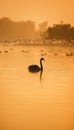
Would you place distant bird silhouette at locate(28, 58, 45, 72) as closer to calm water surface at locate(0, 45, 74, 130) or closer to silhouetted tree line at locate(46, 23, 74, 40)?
calm water surface at locate(0, 45, 74, 130)

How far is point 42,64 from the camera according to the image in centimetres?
423

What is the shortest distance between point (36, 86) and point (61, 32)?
579 millimetres

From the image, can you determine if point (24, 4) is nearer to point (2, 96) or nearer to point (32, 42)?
point (32, 42)

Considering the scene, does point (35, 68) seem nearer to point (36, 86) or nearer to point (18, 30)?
point (36, 86)

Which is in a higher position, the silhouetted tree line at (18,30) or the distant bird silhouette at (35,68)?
the silhouetted tree line at (18,30)

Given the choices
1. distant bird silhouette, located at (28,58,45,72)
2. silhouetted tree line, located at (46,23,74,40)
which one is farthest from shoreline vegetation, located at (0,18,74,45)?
distant bird silhouette, located at (28,58,45,72)

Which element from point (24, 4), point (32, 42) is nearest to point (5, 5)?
point (24, 4)

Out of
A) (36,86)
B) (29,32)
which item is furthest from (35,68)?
(29,32)

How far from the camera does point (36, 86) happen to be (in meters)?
4.23

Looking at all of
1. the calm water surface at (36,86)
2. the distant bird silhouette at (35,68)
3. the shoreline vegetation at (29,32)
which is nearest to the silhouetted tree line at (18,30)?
the shoreline vegetation at (29,32)

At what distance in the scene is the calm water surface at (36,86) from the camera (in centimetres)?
417

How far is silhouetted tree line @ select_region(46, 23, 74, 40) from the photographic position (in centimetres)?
427

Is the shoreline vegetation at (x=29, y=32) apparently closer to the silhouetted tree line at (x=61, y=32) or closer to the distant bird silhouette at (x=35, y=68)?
the silhouetted tree line at (x=61, y=32)

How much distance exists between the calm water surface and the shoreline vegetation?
6 centimetres
